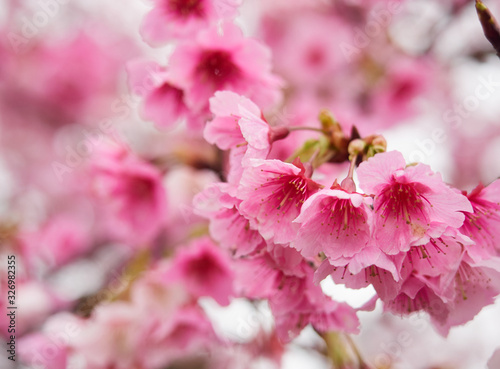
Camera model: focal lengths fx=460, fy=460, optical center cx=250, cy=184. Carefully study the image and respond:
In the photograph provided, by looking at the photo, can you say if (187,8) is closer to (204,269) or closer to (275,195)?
(275,195)

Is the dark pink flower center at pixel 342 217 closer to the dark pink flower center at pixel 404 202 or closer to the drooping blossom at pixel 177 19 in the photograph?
the dark pink flower center at pixel 404 202

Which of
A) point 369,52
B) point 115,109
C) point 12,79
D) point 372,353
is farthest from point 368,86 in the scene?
point 12,79

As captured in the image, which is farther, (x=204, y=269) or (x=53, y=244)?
(x=53, y=244)

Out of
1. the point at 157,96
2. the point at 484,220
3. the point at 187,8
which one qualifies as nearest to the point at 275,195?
the point at 484,220

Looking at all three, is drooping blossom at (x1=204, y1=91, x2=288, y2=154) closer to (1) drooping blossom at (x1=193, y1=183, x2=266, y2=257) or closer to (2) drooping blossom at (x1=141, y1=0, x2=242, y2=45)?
(1) drooping blossom at (x1=193, y1=183, x2=266, y2=257)

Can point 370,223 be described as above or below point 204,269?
above

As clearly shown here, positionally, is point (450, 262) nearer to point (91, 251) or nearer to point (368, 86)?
point (368, 86)
